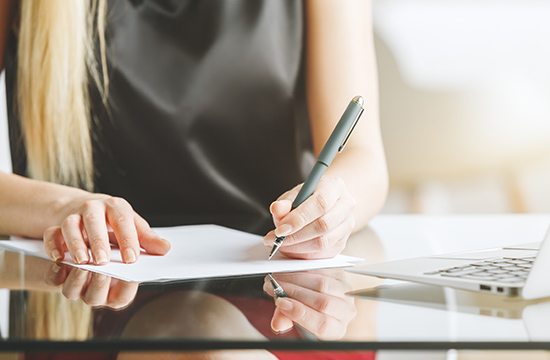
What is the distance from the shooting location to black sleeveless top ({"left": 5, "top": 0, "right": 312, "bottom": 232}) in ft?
2.71

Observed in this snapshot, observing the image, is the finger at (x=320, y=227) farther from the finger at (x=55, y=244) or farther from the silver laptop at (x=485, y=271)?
the finger at (x=55, y=244)

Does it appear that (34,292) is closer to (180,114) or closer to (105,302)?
(105,302)

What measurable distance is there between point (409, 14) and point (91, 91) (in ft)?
4.45

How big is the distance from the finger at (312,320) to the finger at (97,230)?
161 millimetres

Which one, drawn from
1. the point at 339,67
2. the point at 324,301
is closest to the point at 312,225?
the point at 324,301

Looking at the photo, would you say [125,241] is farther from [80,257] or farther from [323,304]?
[323,304]

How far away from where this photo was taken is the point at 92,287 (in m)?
0.33

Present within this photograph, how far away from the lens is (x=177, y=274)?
36cm

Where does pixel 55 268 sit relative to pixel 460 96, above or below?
below

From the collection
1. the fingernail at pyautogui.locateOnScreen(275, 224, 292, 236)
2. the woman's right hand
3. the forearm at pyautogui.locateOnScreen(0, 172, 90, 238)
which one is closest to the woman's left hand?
the fingernail at pyautogui.locateOnScreen(275, 224, 292, 236)

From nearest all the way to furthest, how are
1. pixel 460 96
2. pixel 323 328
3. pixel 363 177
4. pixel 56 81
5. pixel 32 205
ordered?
pixel 323 328
pixel 32 205
pixel 363 177
pixel 56 81
pixel 460 96

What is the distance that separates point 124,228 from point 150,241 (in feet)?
0.09

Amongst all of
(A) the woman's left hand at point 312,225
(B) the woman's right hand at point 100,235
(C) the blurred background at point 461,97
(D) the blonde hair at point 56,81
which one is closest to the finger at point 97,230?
(B) the woman's right hand at point 100,235

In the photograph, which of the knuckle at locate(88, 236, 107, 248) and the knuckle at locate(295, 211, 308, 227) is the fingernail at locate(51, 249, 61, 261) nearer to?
the knuckle at locate(88, 236, 107, 248)
